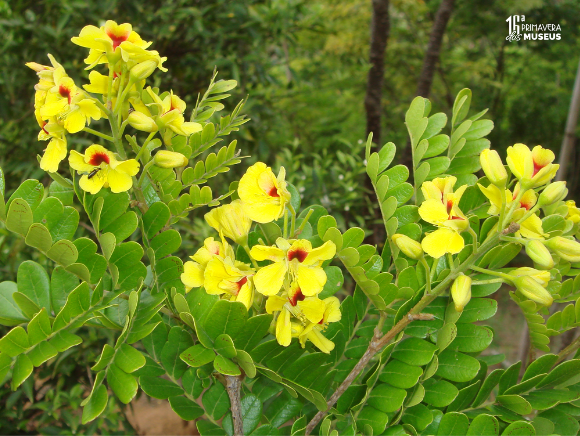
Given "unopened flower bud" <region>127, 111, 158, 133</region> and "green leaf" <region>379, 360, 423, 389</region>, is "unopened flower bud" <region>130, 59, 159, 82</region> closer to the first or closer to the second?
"unopened flower bud" <region>127, 111, 158, 133</region>

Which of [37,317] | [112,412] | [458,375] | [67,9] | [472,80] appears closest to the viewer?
[37,317]

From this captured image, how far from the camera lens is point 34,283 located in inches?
20.2

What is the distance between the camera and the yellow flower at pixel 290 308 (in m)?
0.46

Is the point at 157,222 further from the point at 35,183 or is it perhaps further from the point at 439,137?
the point at 439,137

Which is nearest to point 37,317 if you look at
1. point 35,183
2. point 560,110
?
point 35,183

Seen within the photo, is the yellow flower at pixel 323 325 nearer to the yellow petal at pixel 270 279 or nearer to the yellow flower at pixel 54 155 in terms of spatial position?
the yellow petal at pixel 270 279

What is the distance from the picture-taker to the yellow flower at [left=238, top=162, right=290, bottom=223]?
0.47m

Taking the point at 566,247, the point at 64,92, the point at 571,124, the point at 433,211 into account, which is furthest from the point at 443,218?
the point at 571,124

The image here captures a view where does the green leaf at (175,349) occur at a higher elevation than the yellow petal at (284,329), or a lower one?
lower

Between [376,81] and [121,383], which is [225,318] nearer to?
[121,383]

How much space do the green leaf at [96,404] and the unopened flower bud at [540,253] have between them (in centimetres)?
43

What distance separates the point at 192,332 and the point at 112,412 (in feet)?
3.87

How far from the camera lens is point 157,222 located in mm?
550
